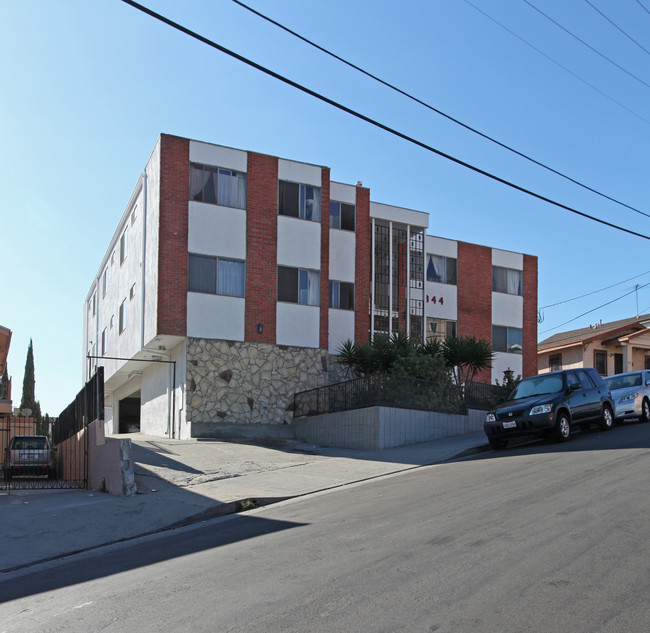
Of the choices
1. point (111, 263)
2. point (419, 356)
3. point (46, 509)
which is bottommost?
point (46, 509)

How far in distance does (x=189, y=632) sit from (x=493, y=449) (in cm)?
1293

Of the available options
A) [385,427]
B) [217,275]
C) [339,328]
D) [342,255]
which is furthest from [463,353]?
[217,275]

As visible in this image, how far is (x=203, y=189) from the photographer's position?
24.3 m

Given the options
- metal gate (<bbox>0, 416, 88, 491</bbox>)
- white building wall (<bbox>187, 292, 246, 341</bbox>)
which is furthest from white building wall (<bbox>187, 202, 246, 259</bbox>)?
metal gate (<bbox>0, 416, 88, 491</bbox>)

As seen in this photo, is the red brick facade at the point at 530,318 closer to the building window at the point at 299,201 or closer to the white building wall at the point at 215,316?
the building window at the point at 299,201

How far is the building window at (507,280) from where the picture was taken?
34562 mm

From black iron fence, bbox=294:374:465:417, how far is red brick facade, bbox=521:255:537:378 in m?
14.0

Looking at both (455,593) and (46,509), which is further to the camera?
(46,509)

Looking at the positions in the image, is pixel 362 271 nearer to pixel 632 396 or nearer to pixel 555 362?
pixel 632 396

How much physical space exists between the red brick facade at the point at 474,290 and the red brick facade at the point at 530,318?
7.28 ft

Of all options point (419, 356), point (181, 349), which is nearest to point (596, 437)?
point (419, 356)

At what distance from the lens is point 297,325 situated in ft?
82.8

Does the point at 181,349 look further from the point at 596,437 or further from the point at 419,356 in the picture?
the point at 596,437

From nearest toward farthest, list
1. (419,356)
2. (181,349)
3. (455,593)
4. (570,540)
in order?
(455,593) < (570,540) < (419,356) < (181,349)
